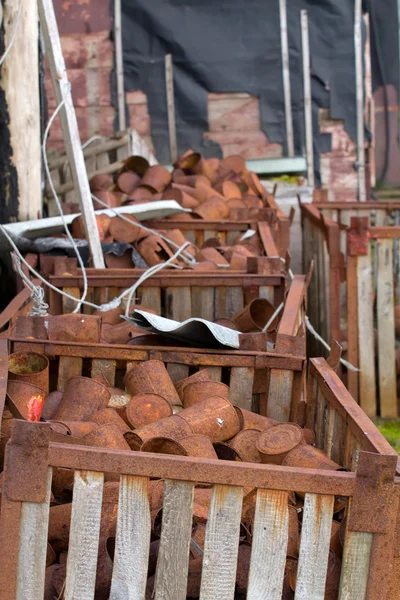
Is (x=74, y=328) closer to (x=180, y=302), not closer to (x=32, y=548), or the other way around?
(x=180, y=302)

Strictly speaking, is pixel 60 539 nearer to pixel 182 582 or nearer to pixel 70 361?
pixel 182 582

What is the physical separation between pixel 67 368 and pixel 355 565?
5.62 feet

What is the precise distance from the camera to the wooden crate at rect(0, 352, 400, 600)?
A: 2.14 meters

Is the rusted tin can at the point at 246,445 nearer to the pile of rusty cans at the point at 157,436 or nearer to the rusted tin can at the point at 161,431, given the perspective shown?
the pile of rusty cans at the point at 157,436

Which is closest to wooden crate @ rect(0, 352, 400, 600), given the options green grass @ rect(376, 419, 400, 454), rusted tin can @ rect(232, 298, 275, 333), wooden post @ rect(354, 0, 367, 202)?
rusted tin can @ rect(232, 298, 275, 333)

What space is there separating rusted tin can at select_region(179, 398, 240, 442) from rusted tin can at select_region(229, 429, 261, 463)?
82mm

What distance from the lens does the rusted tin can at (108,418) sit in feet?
10.1

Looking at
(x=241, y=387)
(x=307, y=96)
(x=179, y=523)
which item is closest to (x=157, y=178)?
(x=241, y=387)

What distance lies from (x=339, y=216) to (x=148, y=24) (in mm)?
4144

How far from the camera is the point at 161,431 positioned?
294cm

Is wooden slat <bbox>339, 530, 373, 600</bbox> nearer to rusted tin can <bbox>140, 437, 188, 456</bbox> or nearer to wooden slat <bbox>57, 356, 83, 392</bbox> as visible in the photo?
rusted tin can <bbox>140, 437, 188, 456</bbox>

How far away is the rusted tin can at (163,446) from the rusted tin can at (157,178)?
496 cm

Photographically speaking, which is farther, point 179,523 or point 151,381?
point 151,381

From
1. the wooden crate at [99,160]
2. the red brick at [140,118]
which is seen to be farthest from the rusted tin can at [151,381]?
the red brick at [140,118]
